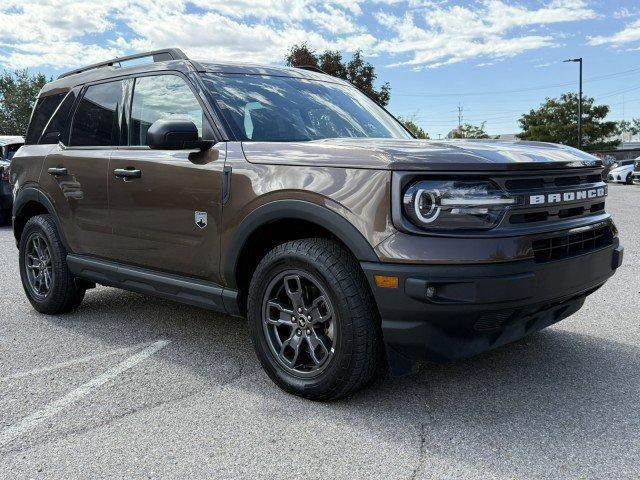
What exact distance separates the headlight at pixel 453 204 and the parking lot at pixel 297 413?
3.15 feet

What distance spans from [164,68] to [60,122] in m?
1.35

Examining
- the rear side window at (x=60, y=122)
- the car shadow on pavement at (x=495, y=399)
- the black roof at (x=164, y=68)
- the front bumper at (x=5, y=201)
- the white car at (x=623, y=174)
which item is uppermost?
the black roof at (x=164, y=68)

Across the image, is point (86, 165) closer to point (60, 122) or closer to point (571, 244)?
point (60, 122)

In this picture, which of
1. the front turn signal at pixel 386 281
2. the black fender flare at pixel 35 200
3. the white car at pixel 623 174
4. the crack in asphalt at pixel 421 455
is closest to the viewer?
the crack in asphalt at pixel 421 455

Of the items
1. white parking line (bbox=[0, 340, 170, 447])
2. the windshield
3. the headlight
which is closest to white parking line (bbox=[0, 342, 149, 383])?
white parking line (bbox=[0, 340, 170, 447])

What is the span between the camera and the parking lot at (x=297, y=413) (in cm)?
266

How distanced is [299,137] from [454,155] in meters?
1.15

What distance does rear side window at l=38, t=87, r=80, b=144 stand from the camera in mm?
4957

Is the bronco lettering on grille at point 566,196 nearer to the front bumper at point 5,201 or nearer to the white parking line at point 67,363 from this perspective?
the white parking line at point 67,363

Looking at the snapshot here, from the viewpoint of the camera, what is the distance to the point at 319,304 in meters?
3.22

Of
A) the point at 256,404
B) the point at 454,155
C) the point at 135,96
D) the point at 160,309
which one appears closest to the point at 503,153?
the point at 454,155

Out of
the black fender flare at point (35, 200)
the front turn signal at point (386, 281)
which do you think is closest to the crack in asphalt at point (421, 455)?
the front turn signal at point (386, 281)

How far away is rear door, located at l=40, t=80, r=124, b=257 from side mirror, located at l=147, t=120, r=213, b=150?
0.98 m

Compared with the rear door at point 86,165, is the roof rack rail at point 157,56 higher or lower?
higher
